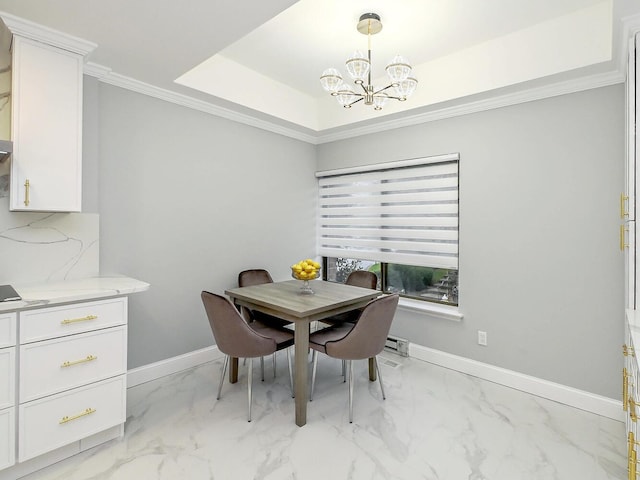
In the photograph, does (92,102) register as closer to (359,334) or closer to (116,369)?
(116,369)

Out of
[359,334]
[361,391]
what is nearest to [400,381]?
[361,391]

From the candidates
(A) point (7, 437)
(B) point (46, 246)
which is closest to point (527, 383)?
(A) point (7, 437)

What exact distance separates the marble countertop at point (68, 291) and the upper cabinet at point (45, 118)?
48cm

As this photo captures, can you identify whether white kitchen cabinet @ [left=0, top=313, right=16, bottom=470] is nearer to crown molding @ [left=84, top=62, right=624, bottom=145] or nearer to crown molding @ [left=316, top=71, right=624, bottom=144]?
crown molding @ [left=84, top=62, right=624, bottom=145]

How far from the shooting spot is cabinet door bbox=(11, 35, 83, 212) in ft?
6.54

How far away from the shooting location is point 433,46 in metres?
2.81

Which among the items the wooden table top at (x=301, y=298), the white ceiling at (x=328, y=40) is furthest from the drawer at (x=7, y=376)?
the white ceiling at (x=328, y=40)

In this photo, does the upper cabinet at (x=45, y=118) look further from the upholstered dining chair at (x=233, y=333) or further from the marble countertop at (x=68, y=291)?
the upholstered dining chair at (x=233, y=333)

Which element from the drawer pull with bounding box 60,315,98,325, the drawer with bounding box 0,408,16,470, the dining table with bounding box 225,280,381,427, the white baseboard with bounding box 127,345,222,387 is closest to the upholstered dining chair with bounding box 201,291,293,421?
the dining table with bounding box 225,280,381,427

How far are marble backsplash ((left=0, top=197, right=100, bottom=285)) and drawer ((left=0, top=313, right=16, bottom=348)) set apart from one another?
64cm

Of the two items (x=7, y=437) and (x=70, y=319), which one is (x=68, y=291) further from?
(x=7, y=437)

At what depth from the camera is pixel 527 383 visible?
2.76m

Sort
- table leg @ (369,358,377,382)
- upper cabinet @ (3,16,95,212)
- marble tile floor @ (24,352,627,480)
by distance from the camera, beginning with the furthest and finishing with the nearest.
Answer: table leg @ (369,358,377,382) < upper cabinet @ (3,16,95,212) < marble tile floor @ (24,352,627,480)

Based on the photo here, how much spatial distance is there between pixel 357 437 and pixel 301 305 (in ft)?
2.98
